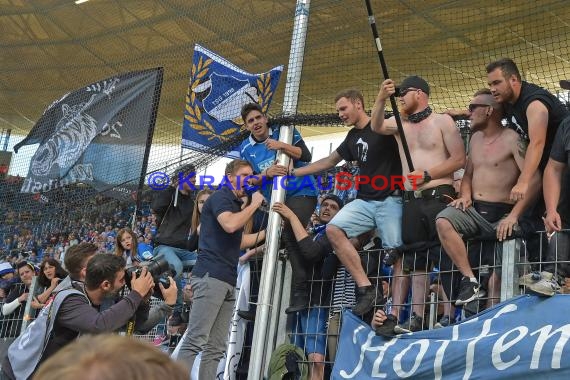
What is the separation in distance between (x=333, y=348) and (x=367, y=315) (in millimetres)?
410

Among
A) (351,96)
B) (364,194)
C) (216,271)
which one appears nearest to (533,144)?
(364,194)

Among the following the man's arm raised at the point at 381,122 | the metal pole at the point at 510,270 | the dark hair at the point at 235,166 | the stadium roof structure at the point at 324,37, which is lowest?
the metal pole at the point at 510,270

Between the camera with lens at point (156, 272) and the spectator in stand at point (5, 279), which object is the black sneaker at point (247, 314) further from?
the spectator in stand at point (5, 279)

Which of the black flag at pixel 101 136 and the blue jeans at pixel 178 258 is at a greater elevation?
the black flag at pixel 101 136

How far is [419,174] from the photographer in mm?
5508

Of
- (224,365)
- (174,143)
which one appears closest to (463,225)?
(224,365)

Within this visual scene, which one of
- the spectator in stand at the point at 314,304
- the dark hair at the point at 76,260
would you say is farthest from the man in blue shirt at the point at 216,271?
the dark hair at the point at 76,260

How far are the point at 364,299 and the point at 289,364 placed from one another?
2.69 feet

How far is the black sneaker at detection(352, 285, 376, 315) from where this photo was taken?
5.40 metres

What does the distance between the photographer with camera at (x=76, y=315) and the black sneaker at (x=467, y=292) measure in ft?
6.46

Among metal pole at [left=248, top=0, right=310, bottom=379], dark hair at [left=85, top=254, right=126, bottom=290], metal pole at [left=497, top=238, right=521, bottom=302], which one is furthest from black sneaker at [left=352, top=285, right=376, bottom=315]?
dark hair at [left=85, top=254, right=126, bottom=290]

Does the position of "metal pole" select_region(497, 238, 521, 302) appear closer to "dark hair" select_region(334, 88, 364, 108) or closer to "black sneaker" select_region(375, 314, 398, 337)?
"black sneaker" select_region(375, 314, 398, 337)

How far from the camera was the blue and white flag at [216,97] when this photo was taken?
7.96m

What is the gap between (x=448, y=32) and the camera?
16.4 m
